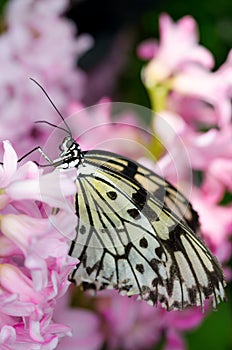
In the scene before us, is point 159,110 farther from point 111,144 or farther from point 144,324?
point 144,324

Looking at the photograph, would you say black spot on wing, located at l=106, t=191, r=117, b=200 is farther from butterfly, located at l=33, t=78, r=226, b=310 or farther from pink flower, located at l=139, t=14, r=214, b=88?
pink flower, located at l=139, t=14, r=214, b=88

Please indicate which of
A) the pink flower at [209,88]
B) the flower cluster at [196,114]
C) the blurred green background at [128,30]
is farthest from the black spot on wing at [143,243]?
the blurred green background at [128,30]

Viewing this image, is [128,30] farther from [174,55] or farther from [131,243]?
[131,243]

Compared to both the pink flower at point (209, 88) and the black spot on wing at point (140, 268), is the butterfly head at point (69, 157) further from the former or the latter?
the pink flower at point (209, 88)

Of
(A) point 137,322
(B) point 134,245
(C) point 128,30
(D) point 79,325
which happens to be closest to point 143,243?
(B) point 134,245

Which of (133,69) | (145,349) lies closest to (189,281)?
(145,349)

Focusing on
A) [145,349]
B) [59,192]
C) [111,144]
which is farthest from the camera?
[145,349]
